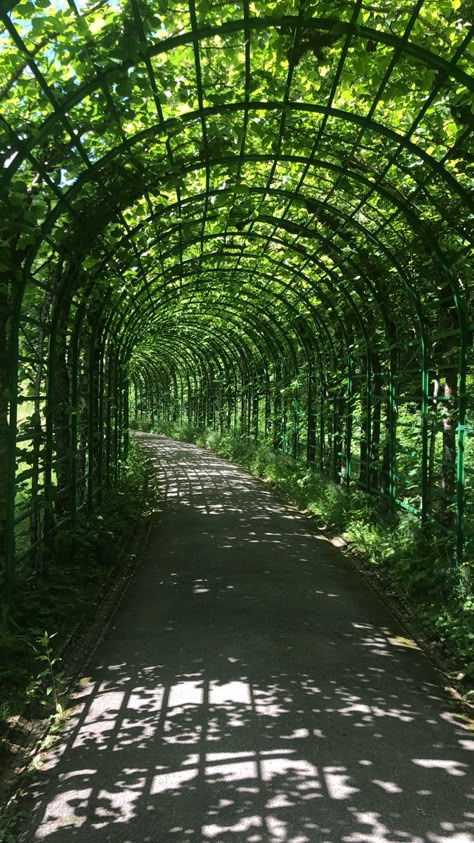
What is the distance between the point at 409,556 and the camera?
7098mm

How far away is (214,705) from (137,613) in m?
2.03

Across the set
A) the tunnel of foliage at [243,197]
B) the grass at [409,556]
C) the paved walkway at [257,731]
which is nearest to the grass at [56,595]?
the tunnel of foliage at [243,197]

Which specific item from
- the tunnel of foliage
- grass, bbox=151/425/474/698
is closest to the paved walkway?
grass, bbox=151/425/474/698

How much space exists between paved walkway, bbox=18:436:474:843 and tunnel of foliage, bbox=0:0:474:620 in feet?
4.33

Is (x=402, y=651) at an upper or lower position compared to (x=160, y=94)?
lower

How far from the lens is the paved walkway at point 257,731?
301 cm

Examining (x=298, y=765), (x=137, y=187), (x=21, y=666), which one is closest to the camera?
(x=298, y=765)

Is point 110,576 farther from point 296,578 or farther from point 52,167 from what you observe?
point 52,167

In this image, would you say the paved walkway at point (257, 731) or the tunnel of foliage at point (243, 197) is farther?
the tunnel of foliage at point (243, 197)

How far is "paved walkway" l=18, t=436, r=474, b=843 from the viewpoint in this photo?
3009 mm

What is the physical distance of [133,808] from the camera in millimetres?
3113

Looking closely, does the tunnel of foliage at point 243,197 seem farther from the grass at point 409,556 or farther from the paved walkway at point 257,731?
the paved walkway at point 257,731

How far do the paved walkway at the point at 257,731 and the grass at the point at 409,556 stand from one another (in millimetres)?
326

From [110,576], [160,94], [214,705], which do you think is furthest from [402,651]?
[160,94]
